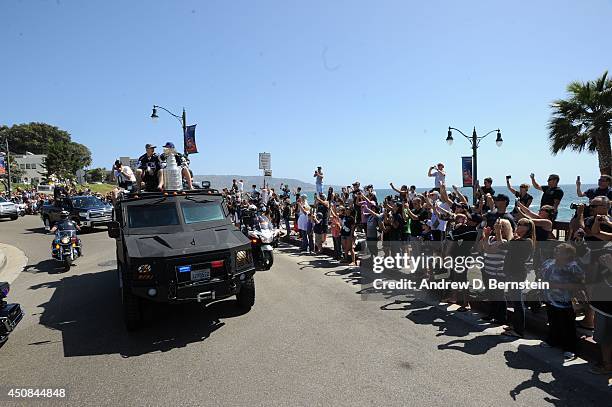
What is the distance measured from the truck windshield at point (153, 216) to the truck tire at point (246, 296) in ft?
5.86

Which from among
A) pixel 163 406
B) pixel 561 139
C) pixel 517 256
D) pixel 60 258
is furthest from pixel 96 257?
pixel 561 139

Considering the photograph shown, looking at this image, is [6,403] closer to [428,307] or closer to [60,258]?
[428,307]

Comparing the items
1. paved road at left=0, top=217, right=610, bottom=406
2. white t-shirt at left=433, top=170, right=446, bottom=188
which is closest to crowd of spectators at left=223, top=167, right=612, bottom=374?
paved road at left=0, top=217, right=610, bottom=406

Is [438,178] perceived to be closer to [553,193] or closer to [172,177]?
[553,193]

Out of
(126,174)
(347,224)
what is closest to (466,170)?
(347,224)

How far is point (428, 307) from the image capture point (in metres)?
7.34

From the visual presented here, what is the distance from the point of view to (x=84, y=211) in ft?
64.5

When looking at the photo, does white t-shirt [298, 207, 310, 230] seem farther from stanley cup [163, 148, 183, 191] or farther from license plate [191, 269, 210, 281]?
license plate [191, 269, 210, 281]

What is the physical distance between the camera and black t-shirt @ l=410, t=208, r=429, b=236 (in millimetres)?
9820

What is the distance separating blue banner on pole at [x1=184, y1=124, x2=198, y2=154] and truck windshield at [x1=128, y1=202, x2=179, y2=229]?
16.0m

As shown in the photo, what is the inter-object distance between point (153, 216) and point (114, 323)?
6.57 feet

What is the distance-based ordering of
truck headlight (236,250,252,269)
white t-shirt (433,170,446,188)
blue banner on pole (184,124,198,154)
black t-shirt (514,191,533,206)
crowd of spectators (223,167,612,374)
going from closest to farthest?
crowd of spectators (223,167,612,374), truck headlight (236,250,252,269), black t-shirt (514,191,533,206), white t-shirt (433,170,446,188), blue banner on pole (184,124,198,154)

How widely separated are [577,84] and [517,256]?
13.9 m

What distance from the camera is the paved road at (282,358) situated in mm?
4270
